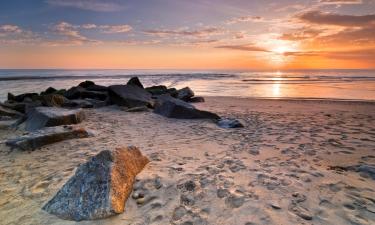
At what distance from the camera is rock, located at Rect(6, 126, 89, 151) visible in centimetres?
568

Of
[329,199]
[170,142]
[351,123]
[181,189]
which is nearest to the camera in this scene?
[329,199]

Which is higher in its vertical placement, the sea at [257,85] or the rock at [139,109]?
the sea at [257,85]

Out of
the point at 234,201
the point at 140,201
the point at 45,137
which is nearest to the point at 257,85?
the point at 45,137

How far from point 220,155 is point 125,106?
6.77 m

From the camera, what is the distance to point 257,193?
3.63 m

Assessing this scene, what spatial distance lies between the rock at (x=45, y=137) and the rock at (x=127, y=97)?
461cm

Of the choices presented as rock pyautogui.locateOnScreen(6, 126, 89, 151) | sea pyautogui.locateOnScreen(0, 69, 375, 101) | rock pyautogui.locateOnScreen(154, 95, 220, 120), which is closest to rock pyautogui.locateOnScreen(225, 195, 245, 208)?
rock pyautogui.locateOnScreen(6, 126, 89, 151)

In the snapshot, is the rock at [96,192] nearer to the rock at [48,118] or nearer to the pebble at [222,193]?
the pebble at [222,193]

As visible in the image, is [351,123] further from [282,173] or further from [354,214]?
[354,214]

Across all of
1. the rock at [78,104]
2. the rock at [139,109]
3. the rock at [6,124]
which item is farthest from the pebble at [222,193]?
the rock at [78,104]

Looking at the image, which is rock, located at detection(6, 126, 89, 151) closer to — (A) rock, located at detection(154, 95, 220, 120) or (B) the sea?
(A) rock, located at detection(154, 95, 220, 120)

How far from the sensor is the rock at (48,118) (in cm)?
700

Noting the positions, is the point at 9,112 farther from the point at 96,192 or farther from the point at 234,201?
the point at 234,201

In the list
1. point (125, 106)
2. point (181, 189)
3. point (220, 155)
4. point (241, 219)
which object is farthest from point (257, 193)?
point (125, 106)
